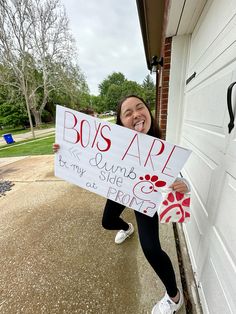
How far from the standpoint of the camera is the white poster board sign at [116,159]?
101 centimetres

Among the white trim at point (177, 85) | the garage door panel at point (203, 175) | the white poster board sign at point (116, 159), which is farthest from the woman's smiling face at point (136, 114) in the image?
the white trim at point (177, 85)

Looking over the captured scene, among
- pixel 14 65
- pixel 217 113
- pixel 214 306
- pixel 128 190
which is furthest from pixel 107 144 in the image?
pixel 14 65

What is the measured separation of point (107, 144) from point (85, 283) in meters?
1.23

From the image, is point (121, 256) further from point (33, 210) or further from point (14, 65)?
point (14, 65)

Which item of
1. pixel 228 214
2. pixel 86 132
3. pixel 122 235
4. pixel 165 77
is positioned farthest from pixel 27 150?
pixel 228 214

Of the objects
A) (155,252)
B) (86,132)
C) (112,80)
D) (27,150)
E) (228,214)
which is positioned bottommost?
(27,150)

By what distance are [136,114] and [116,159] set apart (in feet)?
1.08

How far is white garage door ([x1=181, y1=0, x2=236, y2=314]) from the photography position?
0.84m

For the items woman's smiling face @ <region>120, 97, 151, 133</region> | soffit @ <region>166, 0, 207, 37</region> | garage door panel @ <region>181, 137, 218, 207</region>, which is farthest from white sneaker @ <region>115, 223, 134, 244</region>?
soffit @ <region>166, 0, 207, 37</region>

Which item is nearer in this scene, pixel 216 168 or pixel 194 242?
pixel 216 168

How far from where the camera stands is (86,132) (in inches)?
44.7

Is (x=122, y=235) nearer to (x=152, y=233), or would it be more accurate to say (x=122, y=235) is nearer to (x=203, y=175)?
(x=152, y=233)

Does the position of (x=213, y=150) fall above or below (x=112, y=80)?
below

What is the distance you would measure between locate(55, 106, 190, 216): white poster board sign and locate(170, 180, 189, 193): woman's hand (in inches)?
1.3
